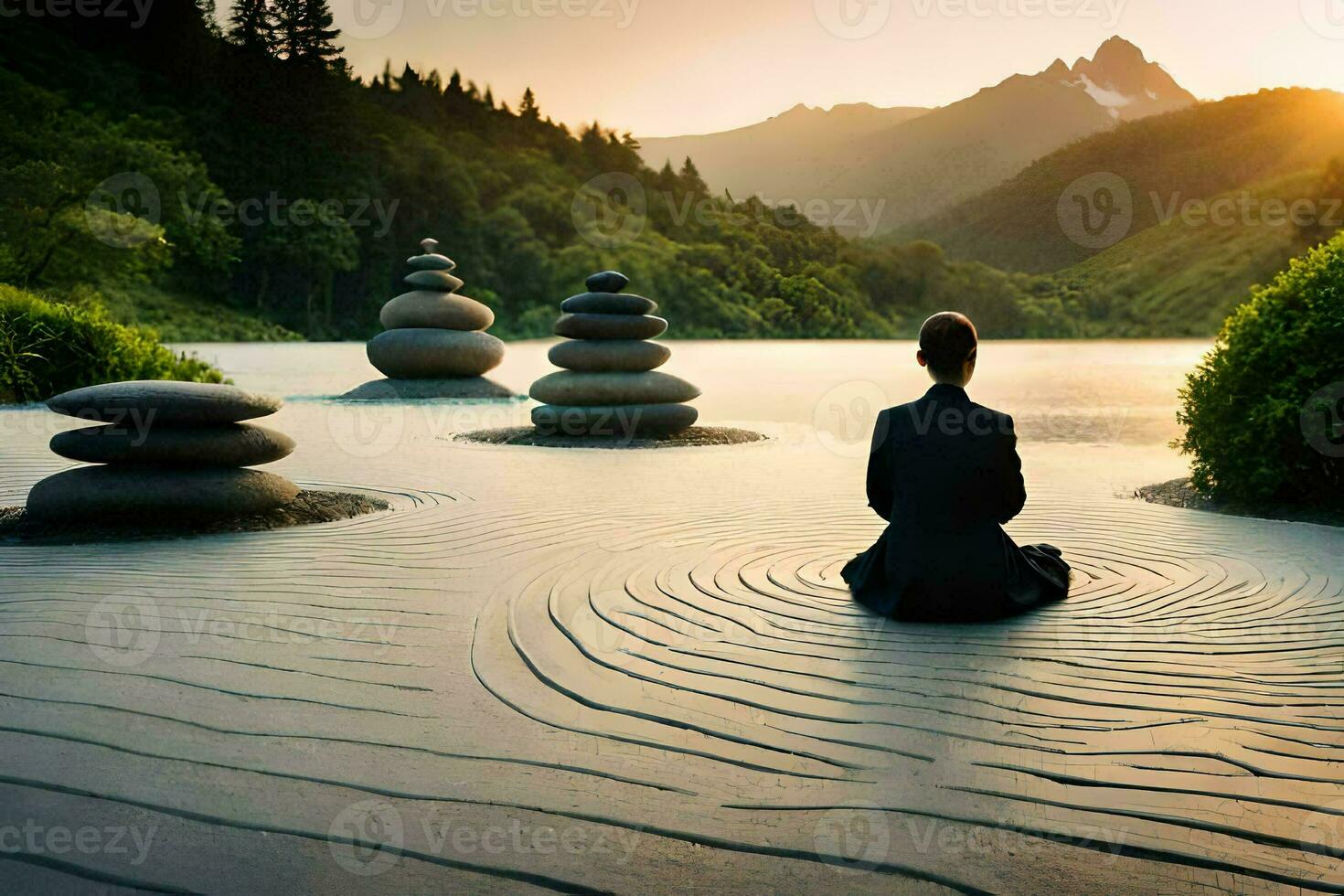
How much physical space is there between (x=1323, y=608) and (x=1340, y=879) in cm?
254

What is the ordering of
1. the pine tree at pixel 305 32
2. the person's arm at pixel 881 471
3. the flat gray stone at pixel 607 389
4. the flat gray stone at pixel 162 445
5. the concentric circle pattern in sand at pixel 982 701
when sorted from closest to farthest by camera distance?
the concentric circle pattern in sand at pixel 982 701
the person's arm at pixel 881 471
the flat gray stone at pixel 162 445
the flat gray stone at pixel 607 389
the pine tree at pixel 305 32

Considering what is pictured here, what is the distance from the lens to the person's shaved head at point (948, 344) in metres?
4.03

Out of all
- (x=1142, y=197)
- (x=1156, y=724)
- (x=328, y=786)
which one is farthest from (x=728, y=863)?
(x=1142, y=197)

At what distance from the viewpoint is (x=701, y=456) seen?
32.9 ft

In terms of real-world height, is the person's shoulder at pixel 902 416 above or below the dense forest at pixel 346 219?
below

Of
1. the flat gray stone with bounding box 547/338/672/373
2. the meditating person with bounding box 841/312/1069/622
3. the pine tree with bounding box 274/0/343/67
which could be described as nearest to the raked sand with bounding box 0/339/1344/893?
the meditating person with bounding box 841/312/1069/622

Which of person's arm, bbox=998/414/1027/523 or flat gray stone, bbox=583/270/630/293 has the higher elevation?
flat gray stone, bbox=583/270/630/293

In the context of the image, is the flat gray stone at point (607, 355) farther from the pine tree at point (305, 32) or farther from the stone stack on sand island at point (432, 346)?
the pine tree at point (305, 32)

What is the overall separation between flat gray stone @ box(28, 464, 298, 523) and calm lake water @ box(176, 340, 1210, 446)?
7039 mm

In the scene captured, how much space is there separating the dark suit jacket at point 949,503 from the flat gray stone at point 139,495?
13.1ft

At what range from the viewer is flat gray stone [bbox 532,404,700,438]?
11422 mm

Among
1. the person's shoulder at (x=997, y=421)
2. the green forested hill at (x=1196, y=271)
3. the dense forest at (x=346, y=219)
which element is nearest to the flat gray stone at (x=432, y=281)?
the person's shoulder at (x=997, y=421)

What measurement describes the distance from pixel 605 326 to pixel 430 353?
19.6 feet

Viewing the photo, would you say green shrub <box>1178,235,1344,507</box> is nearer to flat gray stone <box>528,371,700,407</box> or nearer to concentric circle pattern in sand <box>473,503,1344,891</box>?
concentric circle pattern in sand <box>473,503,1344,891</box>
